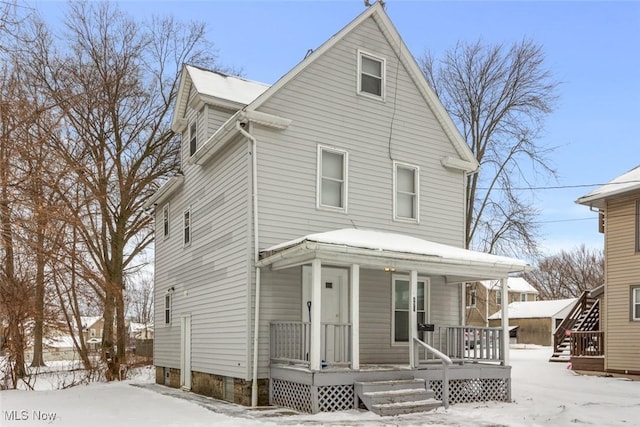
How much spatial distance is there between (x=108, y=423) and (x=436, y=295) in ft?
27.6

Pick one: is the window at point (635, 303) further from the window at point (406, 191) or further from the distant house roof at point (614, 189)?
the window at point (406, 191)

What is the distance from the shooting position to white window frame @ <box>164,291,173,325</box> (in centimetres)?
1858

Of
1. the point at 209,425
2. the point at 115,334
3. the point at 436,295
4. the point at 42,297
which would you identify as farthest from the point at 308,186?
the point at 115,334

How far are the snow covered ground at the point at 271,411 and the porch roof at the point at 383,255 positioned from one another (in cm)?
285

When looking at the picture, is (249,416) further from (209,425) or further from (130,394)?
(130,394)

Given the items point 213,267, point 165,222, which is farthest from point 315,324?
point 165,222

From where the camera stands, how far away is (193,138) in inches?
663

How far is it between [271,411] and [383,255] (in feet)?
12.1

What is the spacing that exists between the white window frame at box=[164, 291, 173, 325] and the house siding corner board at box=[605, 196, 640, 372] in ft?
46.3

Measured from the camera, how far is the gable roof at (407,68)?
14.0 m

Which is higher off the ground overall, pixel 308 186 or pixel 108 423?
pixel 308 186

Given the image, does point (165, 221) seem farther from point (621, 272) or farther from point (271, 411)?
point (621, 272)

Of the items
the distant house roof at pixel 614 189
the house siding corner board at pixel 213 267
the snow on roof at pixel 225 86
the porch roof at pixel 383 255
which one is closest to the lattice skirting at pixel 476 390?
the porch roof at pixel 383 255

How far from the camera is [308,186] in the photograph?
1352cm
